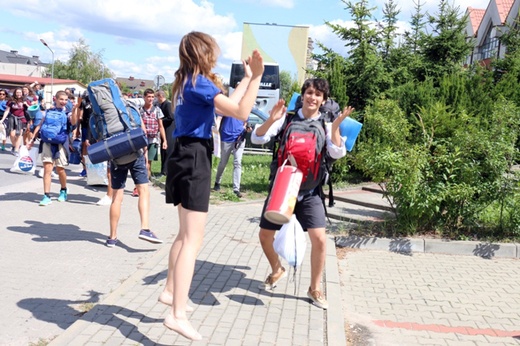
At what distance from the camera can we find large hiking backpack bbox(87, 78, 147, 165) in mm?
6133

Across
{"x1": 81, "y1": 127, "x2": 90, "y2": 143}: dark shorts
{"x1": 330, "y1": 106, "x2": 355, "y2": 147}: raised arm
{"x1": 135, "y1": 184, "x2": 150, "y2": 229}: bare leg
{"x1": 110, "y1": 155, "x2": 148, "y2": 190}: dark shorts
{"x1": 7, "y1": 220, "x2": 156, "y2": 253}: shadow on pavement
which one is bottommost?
{"x1": 7, "y1": 220, "x2": 156, "y2": 253}: shadow on pavement

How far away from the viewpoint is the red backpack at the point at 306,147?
4.42m

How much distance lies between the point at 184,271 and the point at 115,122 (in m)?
3.27

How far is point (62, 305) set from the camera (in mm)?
4750

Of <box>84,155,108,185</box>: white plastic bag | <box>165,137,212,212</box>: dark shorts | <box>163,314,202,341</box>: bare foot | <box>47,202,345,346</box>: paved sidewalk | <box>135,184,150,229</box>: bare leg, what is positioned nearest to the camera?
<box>163,314,202,341</box>: bare foot

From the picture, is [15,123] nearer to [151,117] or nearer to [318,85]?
[151,117]

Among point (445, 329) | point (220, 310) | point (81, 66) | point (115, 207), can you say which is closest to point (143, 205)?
point (115, 207)

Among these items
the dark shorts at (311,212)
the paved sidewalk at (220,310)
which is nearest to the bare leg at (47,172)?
the paved sidewalk at (220,310)

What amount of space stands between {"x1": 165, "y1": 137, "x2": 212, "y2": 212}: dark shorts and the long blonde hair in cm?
32

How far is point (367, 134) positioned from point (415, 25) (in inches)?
418

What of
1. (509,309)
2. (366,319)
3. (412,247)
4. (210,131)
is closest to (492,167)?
(412,247)

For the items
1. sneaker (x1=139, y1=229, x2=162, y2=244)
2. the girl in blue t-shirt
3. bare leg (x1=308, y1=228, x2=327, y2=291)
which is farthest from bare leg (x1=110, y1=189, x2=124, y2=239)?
the girl in blue t-shirt

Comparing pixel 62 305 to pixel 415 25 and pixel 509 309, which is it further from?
pixel 415 25

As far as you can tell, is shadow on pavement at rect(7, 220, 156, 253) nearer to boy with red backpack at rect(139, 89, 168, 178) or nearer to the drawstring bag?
the drawstring bag
